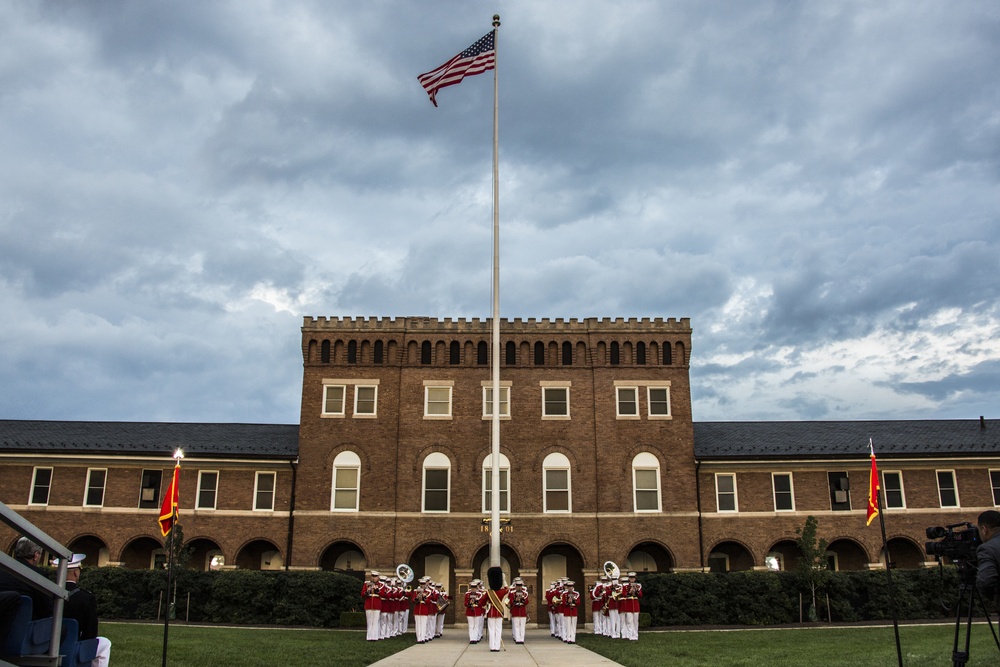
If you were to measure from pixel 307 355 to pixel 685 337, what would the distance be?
1797cm

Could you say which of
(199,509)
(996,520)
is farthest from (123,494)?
(996,520)

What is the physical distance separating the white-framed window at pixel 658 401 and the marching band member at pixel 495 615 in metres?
16.2

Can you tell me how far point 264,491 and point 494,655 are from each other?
1975 cm

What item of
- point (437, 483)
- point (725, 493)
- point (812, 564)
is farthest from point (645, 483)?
point (437, 483)

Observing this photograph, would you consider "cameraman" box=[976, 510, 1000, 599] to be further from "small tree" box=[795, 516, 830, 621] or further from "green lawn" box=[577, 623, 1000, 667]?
"small tree" box=[795, 516, 830, 621]

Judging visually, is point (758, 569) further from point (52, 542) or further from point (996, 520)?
point (52, 542)

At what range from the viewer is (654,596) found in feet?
109

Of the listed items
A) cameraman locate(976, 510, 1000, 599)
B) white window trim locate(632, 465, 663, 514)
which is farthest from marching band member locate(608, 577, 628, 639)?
cameraman locate(976, 510, 1000, 599)

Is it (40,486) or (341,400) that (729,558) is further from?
(40,486)

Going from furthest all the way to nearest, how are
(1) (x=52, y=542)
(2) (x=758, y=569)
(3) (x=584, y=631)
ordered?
(2) (x=758, y=569)
(3) (x=584, y=631)
(1) (x=52, y=542)

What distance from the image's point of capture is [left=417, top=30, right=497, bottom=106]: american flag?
89.7 ft

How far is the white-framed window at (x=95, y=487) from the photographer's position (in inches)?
1503

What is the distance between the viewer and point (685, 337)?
40125 mm

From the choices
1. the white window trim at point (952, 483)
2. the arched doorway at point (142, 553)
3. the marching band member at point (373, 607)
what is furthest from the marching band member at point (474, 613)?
the white window trim at point (952, 483)
